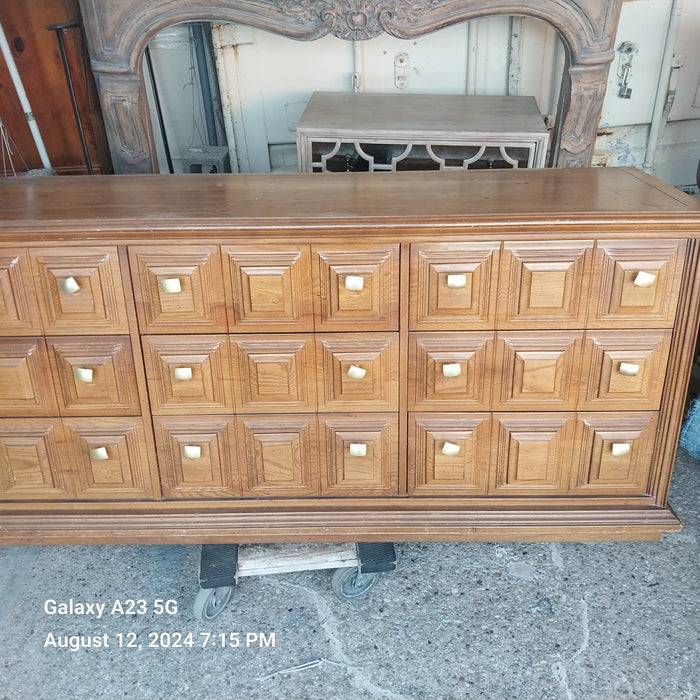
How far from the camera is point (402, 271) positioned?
5.45 feet

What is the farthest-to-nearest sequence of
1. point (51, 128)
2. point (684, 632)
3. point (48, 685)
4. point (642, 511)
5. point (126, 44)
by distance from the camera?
point (51, 128), point (126, 44), point (642, 511), point (684, 632), point (48, 685)

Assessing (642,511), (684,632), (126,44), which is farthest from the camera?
(126,44)

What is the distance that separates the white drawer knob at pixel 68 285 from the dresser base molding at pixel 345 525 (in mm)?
678

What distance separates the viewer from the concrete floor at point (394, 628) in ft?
5.41

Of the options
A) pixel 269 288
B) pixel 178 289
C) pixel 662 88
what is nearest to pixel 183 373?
pixel 178 289

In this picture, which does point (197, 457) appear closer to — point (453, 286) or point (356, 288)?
point (356, 288)

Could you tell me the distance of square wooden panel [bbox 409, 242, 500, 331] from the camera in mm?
1642

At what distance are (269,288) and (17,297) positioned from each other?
638mm

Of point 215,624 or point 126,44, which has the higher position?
point 126,44

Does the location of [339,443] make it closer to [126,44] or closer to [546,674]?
[546,674]

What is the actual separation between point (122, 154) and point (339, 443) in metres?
1.28

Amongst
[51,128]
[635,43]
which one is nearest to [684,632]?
[635,43]

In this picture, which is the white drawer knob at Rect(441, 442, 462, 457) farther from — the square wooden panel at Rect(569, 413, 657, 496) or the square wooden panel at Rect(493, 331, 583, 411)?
the square wooden panel at Rect(569, 413, 657, 496)

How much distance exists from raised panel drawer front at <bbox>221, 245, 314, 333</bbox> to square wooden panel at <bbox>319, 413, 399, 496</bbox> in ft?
1.00
